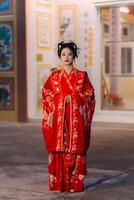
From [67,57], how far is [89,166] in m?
2.42

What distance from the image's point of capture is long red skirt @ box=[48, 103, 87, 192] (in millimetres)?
6750

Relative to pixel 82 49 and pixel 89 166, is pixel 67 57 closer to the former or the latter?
pixel 89 166

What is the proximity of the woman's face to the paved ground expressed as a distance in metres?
1.56

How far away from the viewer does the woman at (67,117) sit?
673 centimetres

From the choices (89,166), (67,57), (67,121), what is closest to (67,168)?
(67,121)

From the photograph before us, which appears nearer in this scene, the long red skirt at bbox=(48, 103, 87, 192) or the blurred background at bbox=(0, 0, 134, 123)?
the long red skirt at bbox=(48, 103, 87, 192)

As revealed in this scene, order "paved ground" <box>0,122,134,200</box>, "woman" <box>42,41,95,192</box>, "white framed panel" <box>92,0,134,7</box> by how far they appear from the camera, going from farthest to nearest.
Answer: "white framed panel" <box>92,0,134,7</box> → "paved ground" <box>0,122,134,200</box> → "woman" <box>42,41,95,192</box>

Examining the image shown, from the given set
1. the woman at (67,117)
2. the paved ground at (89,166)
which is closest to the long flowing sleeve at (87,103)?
the woman at (67,117)

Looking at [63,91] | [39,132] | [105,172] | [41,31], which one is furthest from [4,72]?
[63,91]

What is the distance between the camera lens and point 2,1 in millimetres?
14922

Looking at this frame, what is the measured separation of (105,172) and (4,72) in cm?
Answer: 744

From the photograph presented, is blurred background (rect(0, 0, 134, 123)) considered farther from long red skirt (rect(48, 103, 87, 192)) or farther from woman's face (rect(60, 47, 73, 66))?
woman's face (rect(60, 47, 73, 66))

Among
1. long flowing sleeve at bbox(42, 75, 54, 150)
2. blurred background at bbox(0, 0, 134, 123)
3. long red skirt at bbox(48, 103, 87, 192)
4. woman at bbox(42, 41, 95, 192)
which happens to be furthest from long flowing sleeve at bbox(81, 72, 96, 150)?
blurred background at bbox(0, 0, 134, 123)

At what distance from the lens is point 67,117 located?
6.76m
